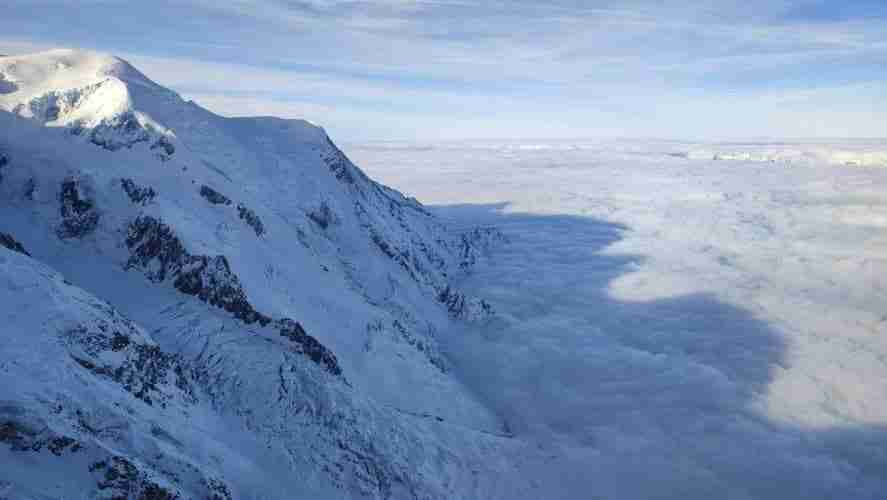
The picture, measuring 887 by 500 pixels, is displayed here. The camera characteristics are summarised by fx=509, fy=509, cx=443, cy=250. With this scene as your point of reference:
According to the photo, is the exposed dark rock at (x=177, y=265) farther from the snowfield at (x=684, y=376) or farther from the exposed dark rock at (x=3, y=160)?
the snowfield at (x=684, y=376)

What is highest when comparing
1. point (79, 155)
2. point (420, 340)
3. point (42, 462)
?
point (79, 155)

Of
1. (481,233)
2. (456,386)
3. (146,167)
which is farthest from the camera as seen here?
(481,233)

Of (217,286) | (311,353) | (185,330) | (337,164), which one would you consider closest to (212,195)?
(217,286)

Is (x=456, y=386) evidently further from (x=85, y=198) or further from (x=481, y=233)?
(x=481, y=233)

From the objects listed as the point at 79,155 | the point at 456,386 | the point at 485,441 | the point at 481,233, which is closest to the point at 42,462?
the point at 79,155

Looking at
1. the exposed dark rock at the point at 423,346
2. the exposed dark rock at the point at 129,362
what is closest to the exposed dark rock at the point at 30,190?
the exposed dark rock at the point at 129,362

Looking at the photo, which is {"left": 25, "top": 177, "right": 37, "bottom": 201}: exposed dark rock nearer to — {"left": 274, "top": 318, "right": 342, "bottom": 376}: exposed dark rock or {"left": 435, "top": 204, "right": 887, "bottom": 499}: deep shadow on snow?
{"left": 274, "top": 318, "right": 342, "bottom": 376}: exposed dark rock
